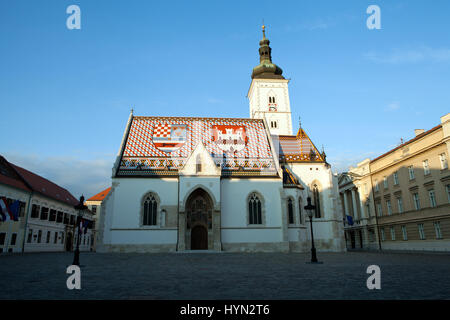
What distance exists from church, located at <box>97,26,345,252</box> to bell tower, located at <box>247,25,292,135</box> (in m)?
11.1

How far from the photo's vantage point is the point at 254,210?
32375mm

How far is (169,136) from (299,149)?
15.9m

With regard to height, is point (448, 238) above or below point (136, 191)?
below

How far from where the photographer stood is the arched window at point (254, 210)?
3212cm

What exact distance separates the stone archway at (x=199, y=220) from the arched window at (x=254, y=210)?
412 centimetres

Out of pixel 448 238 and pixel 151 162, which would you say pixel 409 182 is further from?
pixel 151 162

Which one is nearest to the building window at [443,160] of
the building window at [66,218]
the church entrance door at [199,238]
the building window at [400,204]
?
the building window at [400,204]

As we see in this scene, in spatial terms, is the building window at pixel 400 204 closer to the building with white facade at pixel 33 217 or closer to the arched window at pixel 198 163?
the arched window at pixel 198 163

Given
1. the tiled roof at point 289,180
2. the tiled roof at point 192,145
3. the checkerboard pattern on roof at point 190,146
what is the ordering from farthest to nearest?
the tiled roof at point 289,180 → the checkerboard pattern on roof at point 190,146 → the tiled roof at point 192,145

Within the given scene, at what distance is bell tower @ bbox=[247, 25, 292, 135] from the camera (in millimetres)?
48281
